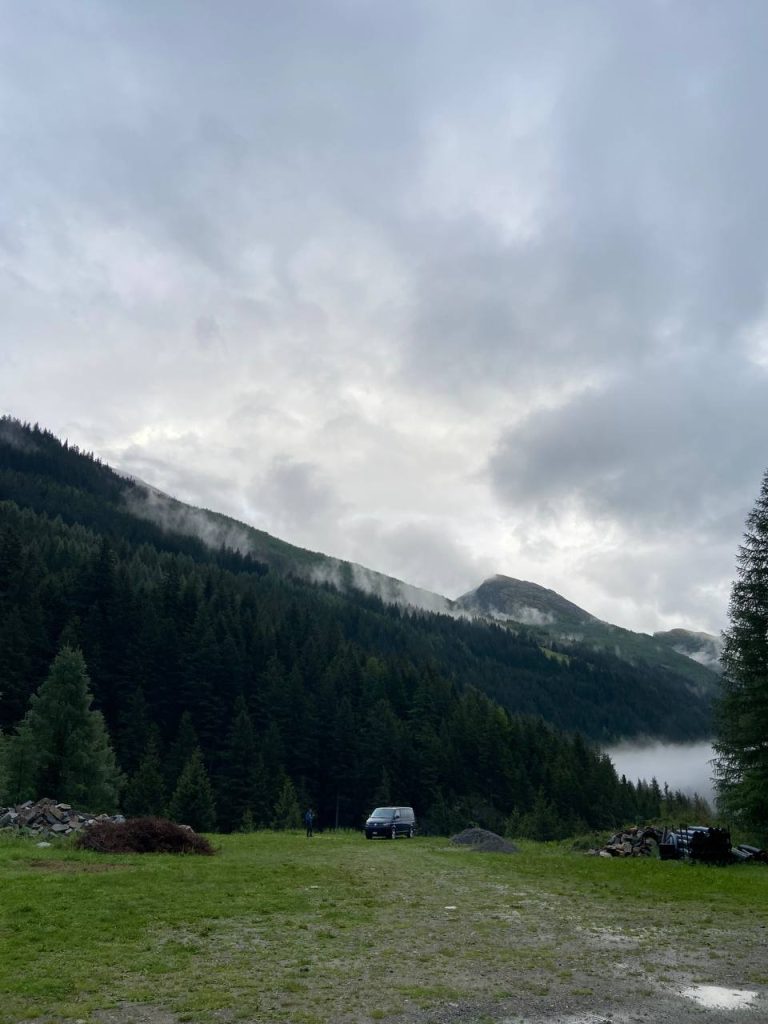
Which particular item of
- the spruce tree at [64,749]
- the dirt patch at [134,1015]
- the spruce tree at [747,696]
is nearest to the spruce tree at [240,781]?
the spruce tree at [64,749]

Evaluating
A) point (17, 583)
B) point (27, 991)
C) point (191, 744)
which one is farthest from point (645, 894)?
point (17, 583)

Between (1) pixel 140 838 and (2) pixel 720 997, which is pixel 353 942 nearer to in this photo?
(2) pixel 720 997

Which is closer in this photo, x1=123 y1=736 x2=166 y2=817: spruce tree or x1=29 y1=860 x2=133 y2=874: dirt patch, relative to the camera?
x1=29 y1=860 x2=133 y2=874: dirt patch

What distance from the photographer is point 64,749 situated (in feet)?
159

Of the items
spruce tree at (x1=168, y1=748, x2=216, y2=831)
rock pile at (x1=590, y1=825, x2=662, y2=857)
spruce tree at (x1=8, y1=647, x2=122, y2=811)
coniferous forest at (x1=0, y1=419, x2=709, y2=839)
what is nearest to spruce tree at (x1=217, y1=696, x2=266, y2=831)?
coniferous forest at (x1=0, y1=419, x2=709, y2=839)

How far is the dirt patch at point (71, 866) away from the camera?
72.6 feet

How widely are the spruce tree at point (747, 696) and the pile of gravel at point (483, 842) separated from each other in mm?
11604

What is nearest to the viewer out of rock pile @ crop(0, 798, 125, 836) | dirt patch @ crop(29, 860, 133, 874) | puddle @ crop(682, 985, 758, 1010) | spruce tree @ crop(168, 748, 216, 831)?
puddle @ crop(682, 985, 758, 1010)

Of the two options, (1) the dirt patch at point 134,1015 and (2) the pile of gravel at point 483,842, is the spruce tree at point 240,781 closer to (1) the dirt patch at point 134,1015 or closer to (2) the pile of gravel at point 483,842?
(2) the pile of gravel at point 483,842

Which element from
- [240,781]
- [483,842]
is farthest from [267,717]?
[483,842]

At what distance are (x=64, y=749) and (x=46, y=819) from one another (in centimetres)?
1747

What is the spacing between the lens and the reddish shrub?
27.5 metres

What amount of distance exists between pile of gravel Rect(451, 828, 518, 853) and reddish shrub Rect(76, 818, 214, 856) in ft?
50.2

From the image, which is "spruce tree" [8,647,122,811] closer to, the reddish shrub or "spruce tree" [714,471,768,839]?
the reddish shrub
